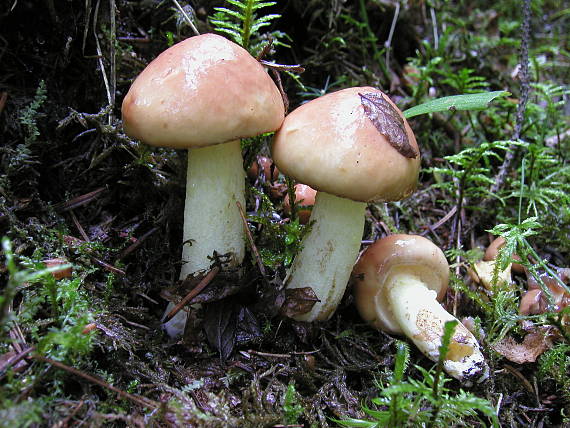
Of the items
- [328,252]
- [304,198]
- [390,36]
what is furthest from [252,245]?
[390,36]

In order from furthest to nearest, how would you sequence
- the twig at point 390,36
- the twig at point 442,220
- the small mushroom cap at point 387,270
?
1. the twig at point 390,36
2. the twig at point 442,220
3. the small mushroom cap at point 387,270

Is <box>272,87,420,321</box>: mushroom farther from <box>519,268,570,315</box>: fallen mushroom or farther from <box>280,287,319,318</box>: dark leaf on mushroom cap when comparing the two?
<box>519,268,570,315</box>: fallen mushroom

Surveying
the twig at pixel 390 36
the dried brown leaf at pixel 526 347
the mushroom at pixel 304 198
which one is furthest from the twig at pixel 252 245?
the twig at pixel 390 36

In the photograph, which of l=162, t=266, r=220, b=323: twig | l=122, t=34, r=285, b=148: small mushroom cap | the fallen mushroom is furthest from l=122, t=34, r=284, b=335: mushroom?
the fallen mushroom

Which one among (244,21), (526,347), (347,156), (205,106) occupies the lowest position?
(526,347)

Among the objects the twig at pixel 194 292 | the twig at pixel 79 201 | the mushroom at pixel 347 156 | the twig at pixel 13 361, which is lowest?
the twig at pixel 194 292

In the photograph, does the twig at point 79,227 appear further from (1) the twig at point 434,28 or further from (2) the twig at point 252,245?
(1) the twig at point 434,28

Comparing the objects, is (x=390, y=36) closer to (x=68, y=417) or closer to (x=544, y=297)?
(x=544, y=297)
